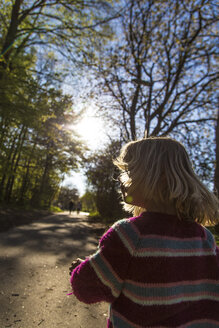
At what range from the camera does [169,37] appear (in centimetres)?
916

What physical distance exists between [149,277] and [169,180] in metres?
0.47

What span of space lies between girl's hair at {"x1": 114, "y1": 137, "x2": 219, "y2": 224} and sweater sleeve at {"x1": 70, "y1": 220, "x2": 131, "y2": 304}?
236 millimetres

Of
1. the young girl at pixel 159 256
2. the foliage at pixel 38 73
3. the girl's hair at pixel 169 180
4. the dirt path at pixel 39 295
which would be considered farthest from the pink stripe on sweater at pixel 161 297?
the foliage at pixel 38 73

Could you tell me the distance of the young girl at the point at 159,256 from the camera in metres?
1.04

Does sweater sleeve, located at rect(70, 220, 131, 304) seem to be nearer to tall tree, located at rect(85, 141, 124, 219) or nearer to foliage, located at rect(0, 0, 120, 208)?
foliage, located at rect(0, 0, 120, 208)

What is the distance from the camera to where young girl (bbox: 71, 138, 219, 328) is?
104 cm

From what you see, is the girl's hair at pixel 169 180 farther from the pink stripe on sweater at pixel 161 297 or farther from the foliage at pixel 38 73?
the foliage at pixel 38 73

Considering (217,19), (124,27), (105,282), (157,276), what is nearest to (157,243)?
(157,276)

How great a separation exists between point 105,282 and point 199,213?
0.58 m

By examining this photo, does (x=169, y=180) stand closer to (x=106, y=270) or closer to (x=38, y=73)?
(x=106, y=270)

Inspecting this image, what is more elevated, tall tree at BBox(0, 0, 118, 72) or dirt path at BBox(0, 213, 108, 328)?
tall tree at BBox(0, 0, 118, 72)

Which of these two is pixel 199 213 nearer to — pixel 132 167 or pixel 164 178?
pixel 164 178

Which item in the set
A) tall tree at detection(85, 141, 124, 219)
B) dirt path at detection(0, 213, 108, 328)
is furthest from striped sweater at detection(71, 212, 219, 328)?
tall tree at detection(85, 141, 124, 219)

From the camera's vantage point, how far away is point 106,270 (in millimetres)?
1048
